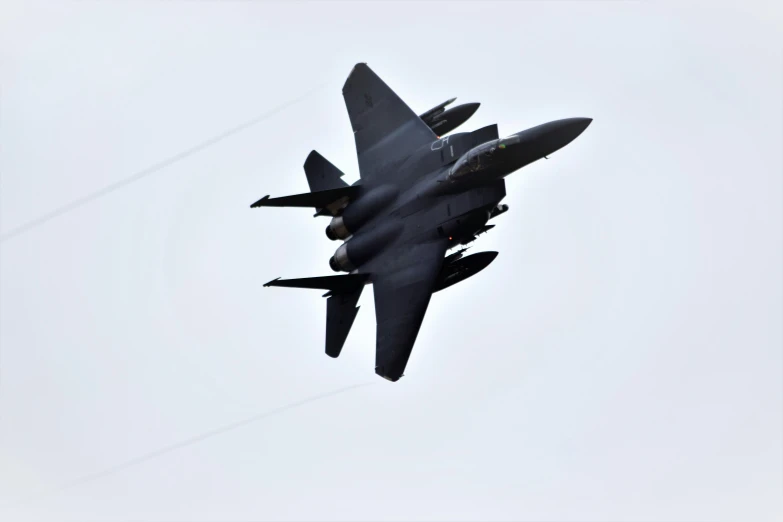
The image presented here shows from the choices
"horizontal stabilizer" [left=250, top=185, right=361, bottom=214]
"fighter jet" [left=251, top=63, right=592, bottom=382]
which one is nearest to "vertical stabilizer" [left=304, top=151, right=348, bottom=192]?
"fighter jet" [left=251, top=63, right=592, bottom=382]

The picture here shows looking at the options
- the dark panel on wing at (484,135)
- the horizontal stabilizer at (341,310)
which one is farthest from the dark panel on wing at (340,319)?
the dark panel on wing at (484,135)

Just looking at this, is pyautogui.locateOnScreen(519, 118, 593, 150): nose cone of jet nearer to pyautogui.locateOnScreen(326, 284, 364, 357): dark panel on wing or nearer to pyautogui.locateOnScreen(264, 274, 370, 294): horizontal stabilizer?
pyautogui.locateOnScreen(264, 274, 370, 294): horizontal stabilizer

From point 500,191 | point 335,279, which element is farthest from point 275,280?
point 500,191

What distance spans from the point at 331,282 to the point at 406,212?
3.22m

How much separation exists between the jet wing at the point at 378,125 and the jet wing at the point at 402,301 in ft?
10.8

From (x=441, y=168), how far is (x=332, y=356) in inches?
273

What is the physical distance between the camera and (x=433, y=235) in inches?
1560

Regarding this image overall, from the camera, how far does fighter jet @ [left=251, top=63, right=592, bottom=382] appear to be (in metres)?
38.8

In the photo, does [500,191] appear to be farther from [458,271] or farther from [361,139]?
[361,139]

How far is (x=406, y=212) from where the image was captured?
132 feet

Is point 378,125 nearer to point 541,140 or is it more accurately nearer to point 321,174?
point 321,174

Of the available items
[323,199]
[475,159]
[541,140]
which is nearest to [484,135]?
[475,159]

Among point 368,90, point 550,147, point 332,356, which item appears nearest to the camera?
point 550,147

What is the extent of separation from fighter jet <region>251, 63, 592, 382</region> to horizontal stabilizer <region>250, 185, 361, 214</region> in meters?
0.03
